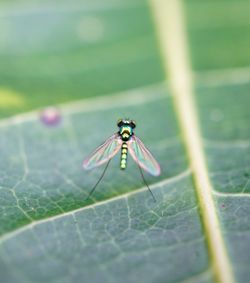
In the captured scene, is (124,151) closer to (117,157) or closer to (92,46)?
(117,157)

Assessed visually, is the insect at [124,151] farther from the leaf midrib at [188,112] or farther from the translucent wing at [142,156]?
the leaf midrib at [188,112]

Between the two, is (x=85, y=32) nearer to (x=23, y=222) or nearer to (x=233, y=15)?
(x=233, y=15)

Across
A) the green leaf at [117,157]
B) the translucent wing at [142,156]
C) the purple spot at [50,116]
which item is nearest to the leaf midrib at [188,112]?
the green leaf at [117,157]

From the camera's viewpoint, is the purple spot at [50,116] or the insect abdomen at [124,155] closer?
the insect abdomen at [124,155]

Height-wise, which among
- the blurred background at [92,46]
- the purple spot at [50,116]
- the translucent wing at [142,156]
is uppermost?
the blurred background at [92,46]

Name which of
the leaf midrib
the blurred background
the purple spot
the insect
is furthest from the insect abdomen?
the blurred background

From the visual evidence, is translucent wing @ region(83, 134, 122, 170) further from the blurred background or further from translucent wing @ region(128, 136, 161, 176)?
the blurred background

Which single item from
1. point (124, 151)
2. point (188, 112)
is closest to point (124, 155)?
point (124, 151)
